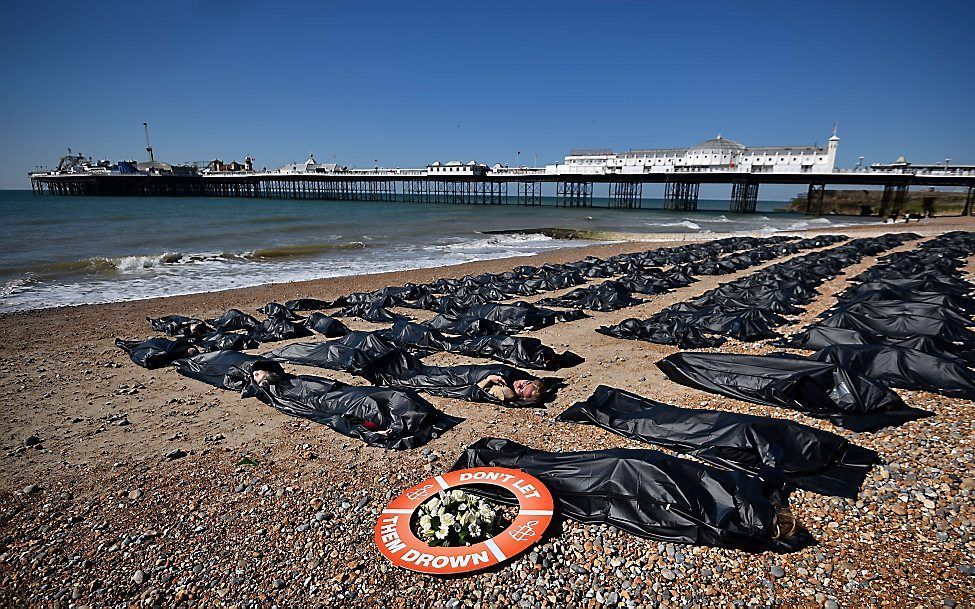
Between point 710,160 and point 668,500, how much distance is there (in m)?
87.1

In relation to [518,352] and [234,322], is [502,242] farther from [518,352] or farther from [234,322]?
[518,352]

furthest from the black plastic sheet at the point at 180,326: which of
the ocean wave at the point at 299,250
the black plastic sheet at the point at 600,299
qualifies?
the ocean wave at the point at 299,250

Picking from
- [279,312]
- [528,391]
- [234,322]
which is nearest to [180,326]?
[234,322]

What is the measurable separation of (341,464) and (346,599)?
7.41ft

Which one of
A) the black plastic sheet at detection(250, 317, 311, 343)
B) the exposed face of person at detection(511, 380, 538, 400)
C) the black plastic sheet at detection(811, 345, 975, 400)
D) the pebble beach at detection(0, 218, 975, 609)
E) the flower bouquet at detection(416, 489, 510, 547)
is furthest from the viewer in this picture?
the black plastic sheet at detection(250, 317, 311, 343)

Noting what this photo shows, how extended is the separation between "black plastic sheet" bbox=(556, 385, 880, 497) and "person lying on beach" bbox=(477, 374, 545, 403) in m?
1.17

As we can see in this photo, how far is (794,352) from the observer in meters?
10.3

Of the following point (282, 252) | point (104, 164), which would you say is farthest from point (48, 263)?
point (104, 164)

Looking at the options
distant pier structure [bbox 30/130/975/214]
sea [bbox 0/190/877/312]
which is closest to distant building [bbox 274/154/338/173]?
distant pier structure [bbox 30/130/975/214]

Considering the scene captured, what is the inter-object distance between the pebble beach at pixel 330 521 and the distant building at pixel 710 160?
7532 centimetres

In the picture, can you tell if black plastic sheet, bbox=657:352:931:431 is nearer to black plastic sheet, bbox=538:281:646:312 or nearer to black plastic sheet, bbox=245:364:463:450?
black plastic sheet, bbox=245:364:463:450

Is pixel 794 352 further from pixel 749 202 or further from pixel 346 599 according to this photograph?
pixel 749 202

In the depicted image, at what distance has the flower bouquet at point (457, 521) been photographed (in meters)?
4.64

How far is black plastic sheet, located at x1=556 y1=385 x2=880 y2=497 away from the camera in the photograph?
17.8ft
